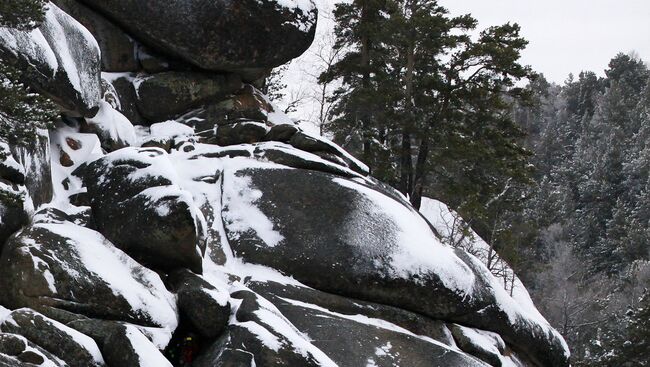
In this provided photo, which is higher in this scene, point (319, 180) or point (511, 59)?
point (511, 59)

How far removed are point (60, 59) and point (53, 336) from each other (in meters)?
6.32

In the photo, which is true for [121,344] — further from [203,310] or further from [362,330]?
[362,330]

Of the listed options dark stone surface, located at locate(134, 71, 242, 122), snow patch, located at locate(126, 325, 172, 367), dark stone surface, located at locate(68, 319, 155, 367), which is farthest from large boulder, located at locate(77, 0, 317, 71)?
snow patch, located at locate(126, 325, 172, 367)

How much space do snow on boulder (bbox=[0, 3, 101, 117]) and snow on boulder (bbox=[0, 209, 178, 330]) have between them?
10.3ft

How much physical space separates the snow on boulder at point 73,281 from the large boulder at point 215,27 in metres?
8.35

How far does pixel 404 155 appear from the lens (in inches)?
984

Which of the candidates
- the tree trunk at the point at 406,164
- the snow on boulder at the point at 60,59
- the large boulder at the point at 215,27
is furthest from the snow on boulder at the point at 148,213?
the tree trunk at the point at 406,164

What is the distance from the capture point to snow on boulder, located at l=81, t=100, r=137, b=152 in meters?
14.9

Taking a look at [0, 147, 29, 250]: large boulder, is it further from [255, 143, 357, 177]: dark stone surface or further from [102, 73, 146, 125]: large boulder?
[102, 73, 146, 125]: large boulder

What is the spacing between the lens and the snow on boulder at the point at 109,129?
586 inches

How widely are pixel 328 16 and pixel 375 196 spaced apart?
16263mm

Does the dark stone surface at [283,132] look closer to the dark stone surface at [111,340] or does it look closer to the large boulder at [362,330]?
the large boulder at [362,330]

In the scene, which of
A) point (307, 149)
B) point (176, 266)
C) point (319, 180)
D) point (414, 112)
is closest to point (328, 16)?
point (414, 112)

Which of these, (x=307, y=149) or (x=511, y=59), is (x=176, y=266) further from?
(x=511, y=59)
